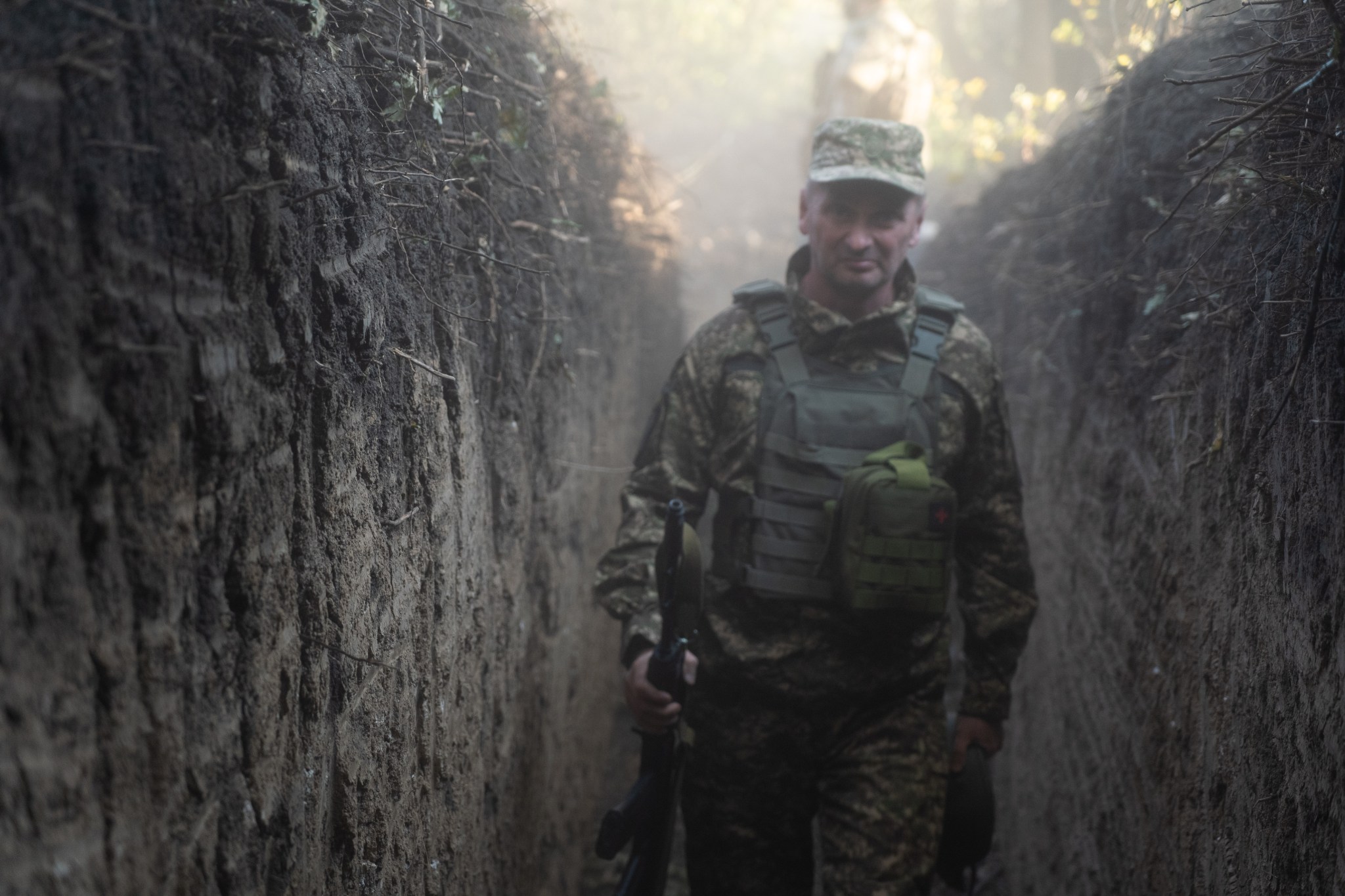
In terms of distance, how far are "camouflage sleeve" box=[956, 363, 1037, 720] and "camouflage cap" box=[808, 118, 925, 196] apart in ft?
2.14

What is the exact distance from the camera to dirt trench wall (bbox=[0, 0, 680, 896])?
0.75m

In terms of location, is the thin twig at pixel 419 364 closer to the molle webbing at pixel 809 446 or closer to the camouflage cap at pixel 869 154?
the molle webbing at pixel 809 446

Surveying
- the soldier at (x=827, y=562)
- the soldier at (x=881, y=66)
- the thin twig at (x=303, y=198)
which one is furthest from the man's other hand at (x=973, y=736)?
the soldier at (x=881, y=66)

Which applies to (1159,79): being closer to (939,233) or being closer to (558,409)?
(558,409)

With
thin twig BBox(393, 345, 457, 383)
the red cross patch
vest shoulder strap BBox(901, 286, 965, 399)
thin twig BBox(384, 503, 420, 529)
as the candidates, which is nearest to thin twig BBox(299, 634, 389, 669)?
thin twig BBox(384, 503, 420, 529)

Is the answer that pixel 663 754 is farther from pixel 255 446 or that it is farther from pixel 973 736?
pixel 255 446

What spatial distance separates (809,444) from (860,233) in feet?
2.17

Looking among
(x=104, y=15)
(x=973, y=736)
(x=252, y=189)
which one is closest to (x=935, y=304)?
(x=973, y=736)

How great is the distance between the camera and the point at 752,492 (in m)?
2.56

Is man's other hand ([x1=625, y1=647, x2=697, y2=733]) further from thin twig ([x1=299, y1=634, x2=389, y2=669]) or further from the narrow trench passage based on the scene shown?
thin twig ([x1=299, y1=634, x2=389, y2=669])

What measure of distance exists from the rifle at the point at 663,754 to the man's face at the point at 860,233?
2.99ft

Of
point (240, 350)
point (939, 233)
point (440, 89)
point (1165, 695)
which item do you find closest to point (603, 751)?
point (1165, 695)

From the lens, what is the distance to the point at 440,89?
173cm

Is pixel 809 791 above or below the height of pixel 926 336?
below
